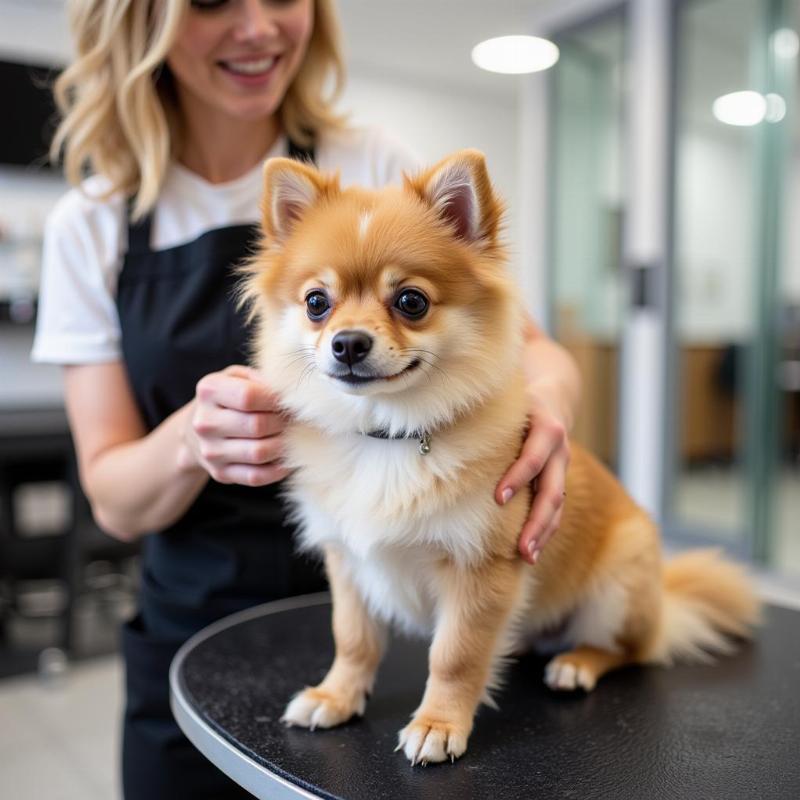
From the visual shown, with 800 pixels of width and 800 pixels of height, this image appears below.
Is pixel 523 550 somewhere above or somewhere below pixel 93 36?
below

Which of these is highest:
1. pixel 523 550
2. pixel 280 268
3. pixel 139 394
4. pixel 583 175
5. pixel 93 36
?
pixel 583 175

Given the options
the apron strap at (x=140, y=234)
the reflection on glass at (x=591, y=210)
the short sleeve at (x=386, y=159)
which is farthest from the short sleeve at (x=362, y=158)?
the reflection on glass at (x=591, y=210)

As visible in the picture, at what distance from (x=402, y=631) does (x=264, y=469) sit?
275 mm

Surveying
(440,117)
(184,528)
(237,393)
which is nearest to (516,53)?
(440,117)

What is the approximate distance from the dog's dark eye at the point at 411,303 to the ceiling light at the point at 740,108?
12.4 ft

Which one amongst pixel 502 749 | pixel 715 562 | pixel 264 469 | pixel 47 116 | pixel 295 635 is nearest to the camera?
pixel 502 749

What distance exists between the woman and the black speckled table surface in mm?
197

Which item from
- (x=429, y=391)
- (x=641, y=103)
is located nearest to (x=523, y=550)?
(x=429, y=391)

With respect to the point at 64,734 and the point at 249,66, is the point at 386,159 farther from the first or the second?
the point at 64,734

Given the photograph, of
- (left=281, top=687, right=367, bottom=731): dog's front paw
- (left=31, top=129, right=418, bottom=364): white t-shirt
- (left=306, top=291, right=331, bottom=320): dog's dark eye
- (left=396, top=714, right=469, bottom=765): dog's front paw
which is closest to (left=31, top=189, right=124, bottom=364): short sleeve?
(left=31, top=129, right=418, bottom=364): white t-shirt

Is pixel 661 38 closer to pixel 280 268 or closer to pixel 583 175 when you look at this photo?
pixel 583 175

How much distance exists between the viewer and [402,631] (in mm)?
1009

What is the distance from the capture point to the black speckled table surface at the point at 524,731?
2.43ft

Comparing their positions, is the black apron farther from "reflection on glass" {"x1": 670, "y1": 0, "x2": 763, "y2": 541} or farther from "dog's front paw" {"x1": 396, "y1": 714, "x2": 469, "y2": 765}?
"reflection on glass" {"x1": 670, "y1": 0, "x2": 763, "y2": 541}
